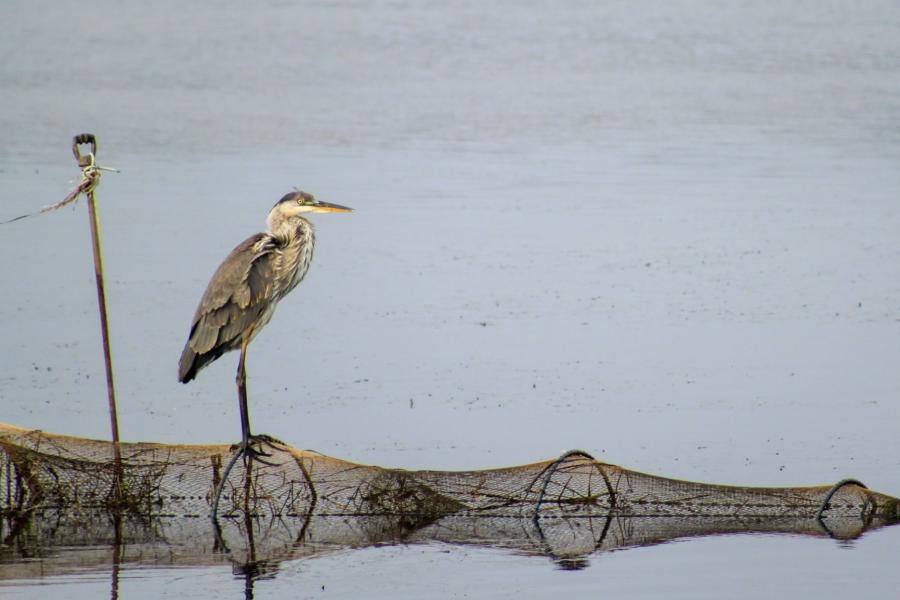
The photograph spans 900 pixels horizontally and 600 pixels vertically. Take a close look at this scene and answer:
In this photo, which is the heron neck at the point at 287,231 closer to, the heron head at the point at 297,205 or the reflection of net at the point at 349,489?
the heron head at the point at 297,205

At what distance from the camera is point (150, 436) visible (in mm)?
11258

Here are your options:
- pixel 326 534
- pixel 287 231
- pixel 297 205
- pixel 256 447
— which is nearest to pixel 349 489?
pixel 326 534

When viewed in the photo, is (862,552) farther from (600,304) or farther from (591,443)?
(600,304)

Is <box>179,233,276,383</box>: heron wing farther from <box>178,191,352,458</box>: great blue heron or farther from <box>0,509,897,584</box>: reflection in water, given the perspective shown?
<box>0,509,897,584</box>: reflection in water

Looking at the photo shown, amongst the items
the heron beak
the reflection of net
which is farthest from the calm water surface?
the heron beak

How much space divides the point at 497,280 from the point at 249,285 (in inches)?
258

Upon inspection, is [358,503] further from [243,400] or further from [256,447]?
[243,400]

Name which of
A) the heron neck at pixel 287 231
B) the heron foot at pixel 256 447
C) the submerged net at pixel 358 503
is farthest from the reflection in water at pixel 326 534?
the heron neck at pixel 287 231

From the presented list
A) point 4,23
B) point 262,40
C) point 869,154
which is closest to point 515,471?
point 869,154

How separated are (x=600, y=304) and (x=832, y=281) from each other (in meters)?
2.65

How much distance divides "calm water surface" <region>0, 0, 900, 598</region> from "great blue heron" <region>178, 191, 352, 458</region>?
52.4 inches

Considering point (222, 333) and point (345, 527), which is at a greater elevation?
point (222, 333)

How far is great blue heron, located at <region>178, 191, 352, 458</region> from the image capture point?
988 centimetres

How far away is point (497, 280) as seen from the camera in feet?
53.5
